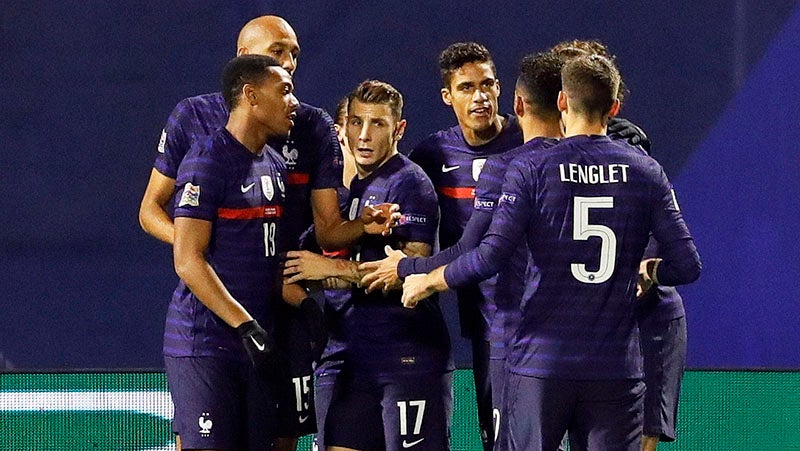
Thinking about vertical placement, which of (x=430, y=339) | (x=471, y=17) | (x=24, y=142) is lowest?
(x=430, y=339)

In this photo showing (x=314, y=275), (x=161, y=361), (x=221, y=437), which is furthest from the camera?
(x=161, y=361)

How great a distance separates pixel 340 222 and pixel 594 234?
1.01 m

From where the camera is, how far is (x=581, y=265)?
3420 mm

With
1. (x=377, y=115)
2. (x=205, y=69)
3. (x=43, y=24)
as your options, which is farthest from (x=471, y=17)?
(x=377, y=115)

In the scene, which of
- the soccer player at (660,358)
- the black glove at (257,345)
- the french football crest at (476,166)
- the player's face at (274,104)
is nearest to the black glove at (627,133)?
the soccer player at (660,358)

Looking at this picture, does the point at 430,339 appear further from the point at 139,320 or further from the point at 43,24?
the point at 43,24

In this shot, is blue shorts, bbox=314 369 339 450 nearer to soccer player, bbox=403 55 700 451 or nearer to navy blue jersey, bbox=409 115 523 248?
navy blue jersey, bbox=409 115 523 248

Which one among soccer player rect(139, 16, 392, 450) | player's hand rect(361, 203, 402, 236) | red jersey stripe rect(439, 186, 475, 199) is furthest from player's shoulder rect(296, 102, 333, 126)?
red jersey stripe rect(439, 186, 475, 199)

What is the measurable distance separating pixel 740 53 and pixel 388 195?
3.33m

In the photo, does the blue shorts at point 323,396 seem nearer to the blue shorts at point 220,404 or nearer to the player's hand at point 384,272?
the player's hand at point 384,272

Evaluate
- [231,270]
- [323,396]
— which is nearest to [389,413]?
[323,396]

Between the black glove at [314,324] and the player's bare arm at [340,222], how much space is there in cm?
25

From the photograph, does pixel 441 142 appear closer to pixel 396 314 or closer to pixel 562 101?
pixel 396 314

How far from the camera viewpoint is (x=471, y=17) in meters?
6.90
